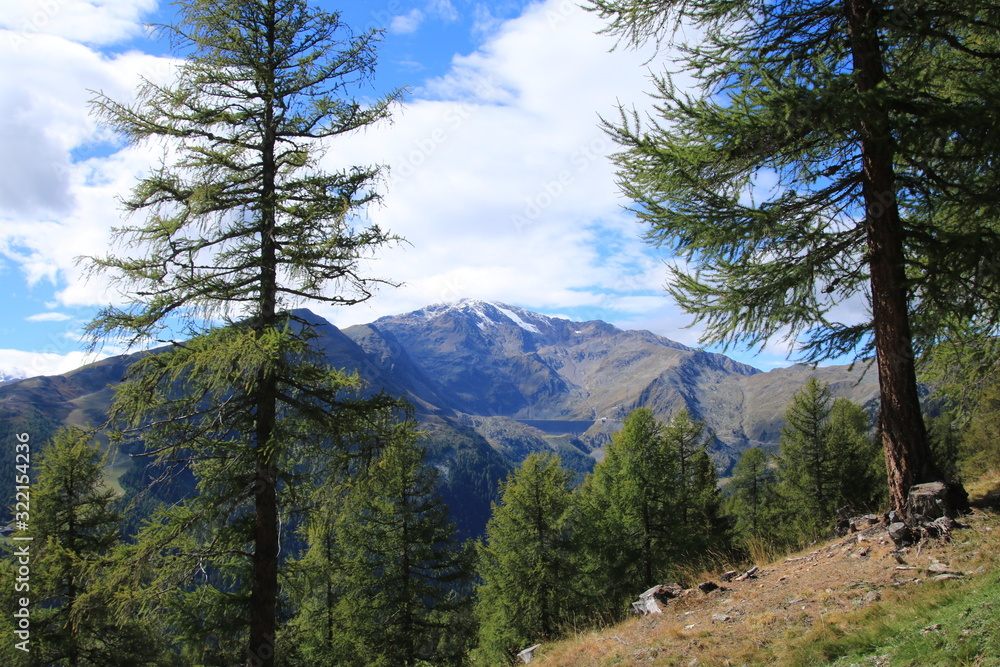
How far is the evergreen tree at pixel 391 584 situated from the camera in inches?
638

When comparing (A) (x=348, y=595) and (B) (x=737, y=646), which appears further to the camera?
(A) (x=348, y=595)

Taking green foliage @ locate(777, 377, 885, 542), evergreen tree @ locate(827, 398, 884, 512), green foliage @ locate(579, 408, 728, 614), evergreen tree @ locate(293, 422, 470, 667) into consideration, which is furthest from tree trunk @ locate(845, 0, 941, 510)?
evergreen tree @ locate(827, 398, 884, 512)

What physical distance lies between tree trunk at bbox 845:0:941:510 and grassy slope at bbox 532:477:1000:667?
41.5 inches

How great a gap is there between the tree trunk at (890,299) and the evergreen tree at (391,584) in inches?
468

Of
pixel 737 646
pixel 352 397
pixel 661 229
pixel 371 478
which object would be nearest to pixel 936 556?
pixel 737 646

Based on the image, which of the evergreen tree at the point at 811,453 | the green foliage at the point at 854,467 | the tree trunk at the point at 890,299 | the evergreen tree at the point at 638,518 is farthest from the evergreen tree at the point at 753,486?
the tree trunk at the point at 890,299

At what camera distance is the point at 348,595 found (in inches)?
658

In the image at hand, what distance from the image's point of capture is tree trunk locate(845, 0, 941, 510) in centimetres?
714

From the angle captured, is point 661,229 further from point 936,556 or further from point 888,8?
point 936,556

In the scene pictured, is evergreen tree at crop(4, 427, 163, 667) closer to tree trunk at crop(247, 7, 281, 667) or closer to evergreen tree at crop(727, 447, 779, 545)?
tree trunk at crop(247, 7, 281, 667)

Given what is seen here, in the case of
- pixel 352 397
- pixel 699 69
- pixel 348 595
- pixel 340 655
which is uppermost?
pixel 699 69

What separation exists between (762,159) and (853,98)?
1.36m

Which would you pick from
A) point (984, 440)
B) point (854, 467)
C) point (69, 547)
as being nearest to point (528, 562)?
point (69, 547)

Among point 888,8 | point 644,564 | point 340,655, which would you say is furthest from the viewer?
point 644,564
